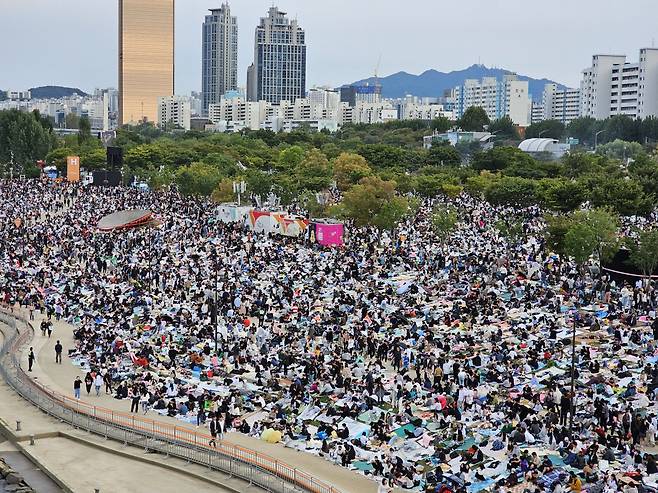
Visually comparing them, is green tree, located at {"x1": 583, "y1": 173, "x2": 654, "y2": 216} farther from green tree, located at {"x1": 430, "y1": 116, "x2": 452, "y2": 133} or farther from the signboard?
green tree, located at {"x1": 430, "y1": 116, "x2": 452, "y2": 133}

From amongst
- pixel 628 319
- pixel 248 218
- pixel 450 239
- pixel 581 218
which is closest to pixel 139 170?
pixel 248 218

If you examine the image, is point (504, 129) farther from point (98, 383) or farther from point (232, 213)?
point (98, 383)

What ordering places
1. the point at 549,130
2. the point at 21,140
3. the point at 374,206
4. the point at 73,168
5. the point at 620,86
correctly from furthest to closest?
the point at 620,86
the point at 549,130
the point at 21,140
the point at 73,168
the point at 374,206

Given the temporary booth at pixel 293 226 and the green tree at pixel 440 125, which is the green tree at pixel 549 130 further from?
the temporary booth at pixel 293 226

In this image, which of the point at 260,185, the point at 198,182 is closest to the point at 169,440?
the point at 260,185

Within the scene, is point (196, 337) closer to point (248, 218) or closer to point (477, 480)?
point (477, 480)

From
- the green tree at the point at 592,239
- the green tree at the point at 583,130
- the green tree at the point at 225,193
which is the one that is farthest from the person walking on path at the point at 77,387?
the green tree at the point at 583,130
